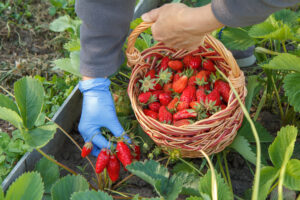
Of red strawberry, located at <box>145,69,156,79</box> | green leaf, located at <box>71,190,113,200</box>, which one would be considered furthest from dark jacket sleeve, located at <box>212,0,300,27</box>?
green leaf, located at <box>71,190,113,200</box>

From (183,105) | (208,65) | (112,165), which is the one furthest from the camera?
(208,65)

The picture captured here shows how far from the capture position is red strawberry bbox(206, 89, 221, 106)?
1496 millimetres

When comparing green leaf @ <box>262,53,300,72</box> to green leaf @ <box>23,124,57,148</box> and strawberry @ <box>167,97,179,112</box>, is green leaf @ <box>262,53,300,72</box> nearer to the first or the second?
strawberry @ <box>167,97,179,112</box>

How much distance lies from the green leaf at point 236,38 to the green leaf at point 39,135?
0.96m

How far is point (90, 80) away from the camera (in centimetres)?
167

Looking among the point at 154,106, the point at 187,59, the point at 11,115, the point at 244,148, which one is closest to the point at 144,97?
the point at 154,106

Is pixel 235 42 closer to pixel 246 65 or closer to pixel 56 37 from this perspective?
pixel 246 65

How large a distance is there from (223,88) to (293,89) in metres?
0.30

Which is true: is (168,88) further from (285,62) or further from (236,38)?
(285,62)

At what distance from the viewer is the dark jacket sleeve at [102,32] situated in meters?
1.49

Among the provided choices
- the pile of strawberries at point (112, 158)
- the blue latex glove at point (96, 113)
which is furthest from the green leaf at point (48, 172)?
the blue latex glove at point (96, 113)

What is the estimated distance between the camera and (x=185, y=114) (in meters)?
1.47

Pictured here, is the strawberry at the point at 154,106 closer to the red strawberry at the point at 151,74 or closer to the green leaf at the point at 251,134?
the red strawberry at the point at 151,74

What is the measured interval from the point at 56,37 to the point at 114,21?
946 millimetres
